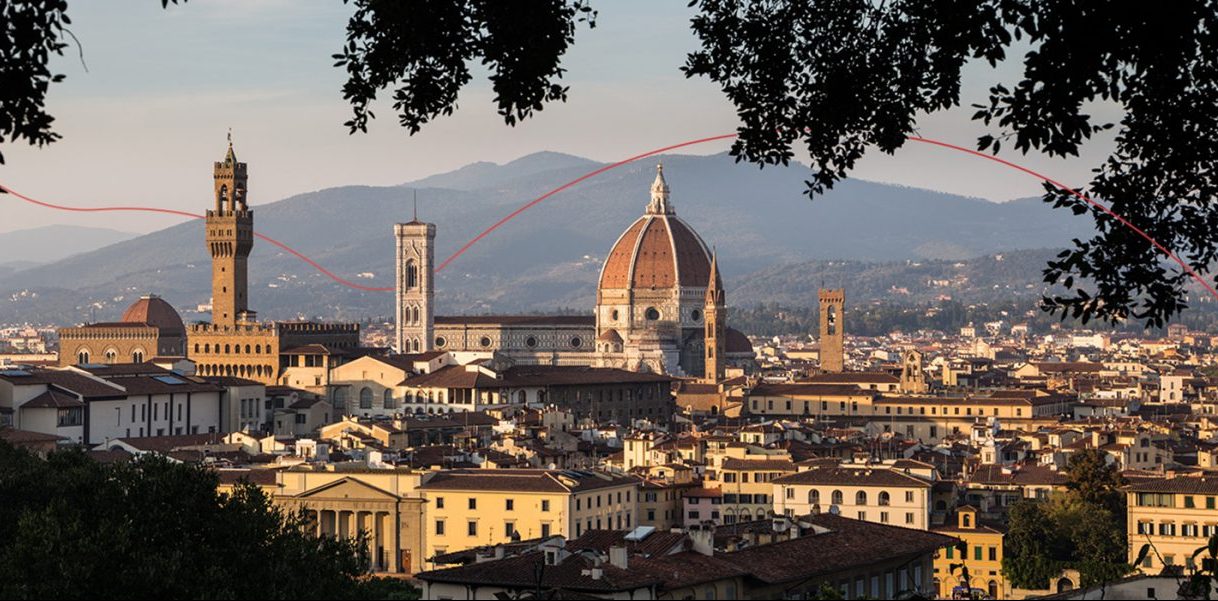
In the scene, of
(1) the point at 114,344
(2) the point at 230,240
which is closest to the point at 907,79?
(2) the point at 230,240

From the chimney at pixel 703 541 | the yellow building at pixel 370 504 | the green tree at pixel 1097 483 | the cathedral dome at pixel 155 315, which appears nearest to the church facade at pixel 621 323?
the cathedral dome at pixel 155 315

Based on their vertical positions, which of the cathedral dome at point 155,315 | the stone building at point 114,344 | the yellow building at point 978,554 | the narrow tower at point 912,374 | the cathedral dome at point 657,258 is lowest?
the yellow building at point 978,554

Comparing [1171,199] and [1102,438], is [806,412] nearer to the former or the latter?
[1102,438]

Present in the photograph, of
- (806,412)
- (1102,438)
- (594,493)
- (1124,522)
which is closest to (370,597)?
(594,493)

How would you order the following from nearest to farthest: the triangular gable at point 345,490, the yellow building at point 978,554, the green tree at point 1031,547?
the green tree at point 1031,547, the yellow building at point 978,554, the triangular gable at point 345,490

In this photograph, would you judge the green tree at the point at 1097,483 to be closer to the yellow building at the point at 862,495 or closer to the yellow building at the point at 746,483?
the yellow building at the point at 862,495

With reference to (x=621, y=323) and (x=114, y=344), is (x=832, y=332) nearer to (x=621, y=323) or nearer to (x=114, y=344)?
(x=621, y=323)
